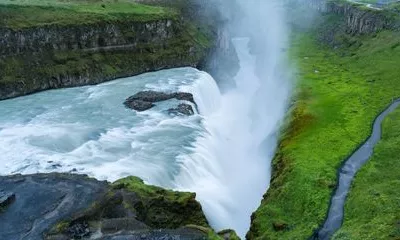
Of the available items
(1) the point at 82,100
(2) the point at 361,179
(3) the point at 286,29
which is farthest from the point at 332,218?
(3) the point at 286,29

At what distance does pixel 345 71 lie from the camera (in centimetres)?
8938

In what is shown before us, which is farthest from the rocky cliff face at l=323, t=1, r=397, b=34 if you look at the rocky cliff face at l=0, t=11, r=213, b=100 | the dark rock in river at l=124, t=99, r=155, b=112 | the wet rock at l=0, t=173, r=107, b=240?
the wet rock at l=0, t=173, r=107, b=240

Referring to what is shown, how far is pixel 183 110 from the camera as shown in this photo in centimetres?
6406

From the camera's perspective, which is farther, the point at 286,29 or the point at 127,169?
the point at 286,29

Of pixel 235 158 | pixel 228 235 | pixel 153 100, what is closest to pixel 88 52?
pixel 153 100

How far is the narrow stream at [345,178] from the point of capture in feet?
120

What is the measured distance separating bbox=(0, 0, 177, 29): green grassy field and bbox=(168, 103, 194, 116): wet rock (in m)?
29.4

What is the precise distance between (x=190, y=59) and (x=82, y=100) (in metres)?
35.0

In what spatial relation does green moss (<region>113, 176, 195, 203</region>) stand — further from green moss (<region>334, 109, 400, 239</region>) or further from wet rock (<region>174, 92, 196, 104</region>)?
wet rock (<region>174, 92, 196, 104</region>)

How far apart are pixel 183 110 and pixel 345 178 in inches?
A: 1040

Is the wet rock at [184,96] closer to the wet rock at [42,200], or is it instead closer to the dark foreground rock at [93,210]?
the dark foreground rock at [93,210]

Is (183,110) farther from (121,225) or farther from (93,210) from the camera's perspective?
(121,225)

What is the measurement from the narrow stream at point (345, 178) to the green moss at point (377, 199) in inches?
25.6

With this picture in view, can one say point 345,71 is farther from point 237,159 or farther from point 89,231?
point 89,231
